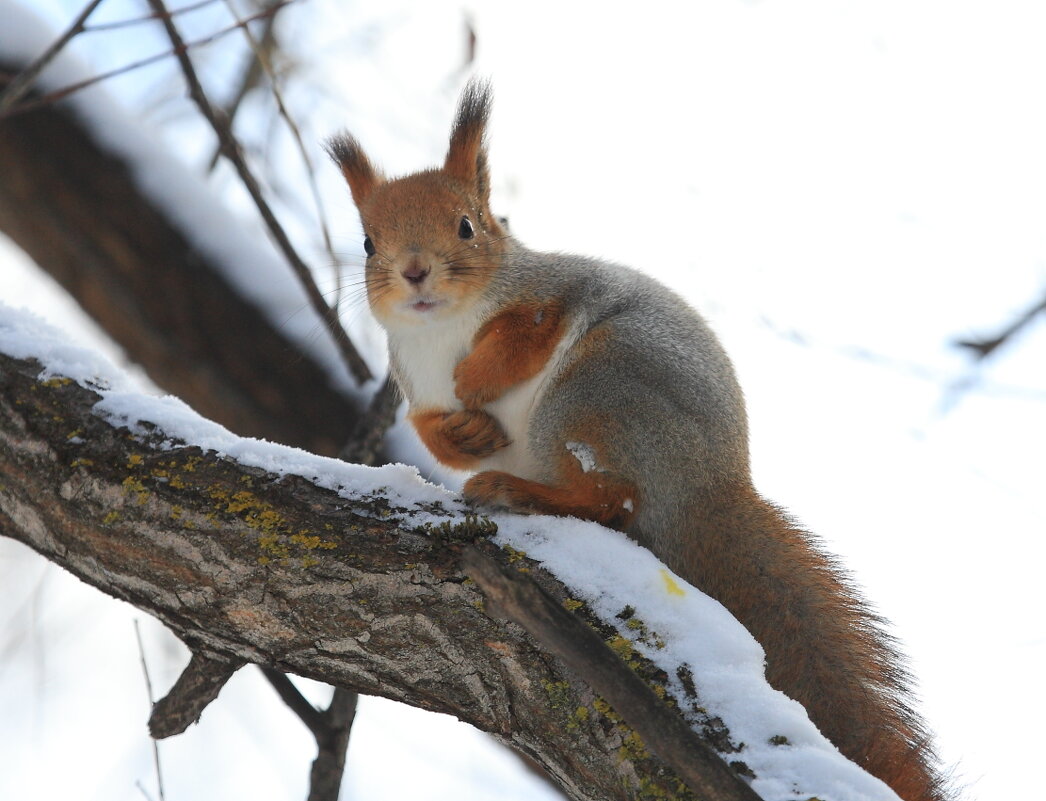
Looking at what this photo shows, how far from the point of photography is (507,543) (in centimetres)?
153

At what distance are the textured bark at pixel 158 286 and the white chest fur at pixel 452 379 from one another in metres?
0.83

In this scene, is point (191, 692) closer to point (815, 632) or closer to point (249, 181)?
point (815, 632)

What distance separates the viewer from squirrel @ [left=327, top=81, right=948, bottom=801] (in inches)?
60.6

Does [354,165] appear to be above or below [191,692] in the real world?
above

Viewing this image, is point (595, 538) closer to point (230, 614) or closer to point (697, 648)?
point (697, 648)

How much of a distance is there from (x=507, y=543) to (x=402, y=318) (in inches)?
28.4

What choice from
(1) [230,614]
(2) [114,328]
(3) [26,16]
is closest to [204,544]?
(1) [230,614]

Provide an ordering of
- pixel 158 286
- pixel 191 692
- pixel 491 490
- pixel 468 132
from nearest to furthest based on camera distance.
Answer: pixel 191 692, pixel 491 490, pixel 468 132, pixel 158 286

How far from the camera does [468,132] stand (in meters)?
2.34

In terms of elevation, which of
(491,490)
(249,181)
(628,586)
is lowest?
(628,586)

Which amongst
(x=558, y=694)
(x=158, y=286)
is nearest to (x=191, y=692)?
(x=558, y=694)

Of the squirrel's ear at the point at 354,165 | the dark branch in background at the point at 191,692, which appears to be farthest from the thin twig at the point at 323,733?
the squirrel's ear at the point at 354,165

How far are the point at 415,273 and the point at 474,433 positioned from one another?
33cm

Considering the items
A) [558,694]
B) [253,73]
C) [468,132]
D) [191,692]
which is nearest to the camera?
[558,694]
